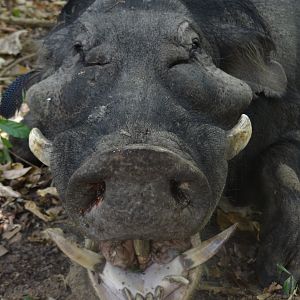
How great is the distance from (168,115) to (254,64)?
2.94 ft

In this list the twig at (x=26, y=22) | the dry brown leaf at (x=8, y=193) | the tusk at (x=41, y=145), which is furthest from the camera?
the twig at (x=26, y=22)

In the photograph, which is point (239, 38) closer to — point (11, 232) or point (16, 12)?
point (11, 232)

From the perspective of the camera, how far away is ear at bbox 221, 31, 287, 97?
293 cm

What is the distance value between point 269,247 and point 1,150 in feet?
5.13

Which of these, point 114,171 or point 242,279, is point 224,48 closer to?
point 242,279

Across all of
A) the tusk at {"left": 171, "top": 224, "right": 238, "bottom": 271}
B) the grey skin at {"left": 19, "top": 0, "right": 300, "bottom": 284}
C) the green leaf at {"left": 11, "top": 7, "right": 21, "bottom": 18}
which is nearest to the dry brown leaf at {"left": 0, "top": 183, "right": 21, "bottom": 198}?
the grey skin at {"left": 19, "top": 0, "right": 300, "bottom": 284}

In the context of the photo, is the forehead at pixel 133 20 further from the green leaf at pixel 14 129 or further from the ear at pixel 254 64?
the green leaf at pixel 14 129

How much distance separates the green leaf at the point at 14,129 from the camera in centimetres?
334

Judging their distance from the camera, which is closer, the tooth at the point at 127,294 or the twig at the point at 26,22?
the tooth at the point at 127,294

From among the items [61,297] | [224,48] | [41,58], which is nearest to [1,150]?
[41,58]

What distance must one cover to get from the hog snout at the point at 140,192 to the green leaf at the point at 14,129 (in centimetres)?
131

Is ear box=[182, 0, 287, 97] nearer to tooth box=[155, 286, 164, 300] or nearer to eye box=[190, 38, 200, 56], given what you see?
eye box=[190, 38, 200, 56]

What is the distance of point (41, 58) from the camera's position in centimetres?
309

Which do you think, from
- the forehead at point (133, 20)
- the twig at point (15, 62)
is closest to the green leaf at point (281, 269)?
the forehead at point (133, 20)
